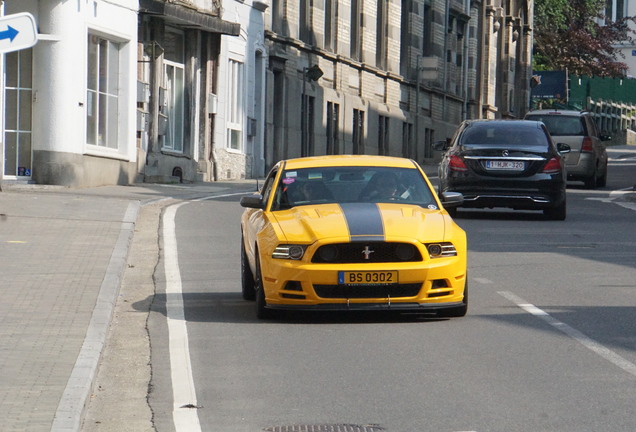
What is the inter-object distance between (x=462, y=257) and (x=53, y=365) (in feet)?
12.3

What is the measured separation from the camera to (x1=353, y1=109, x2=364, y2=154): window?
46.8 metres

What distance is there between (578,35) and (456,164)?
6321 cm

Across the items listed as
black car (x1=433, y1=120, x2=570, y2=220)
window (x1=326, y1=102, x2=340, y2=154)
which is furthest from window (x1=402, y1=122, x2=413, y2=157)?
black car (x1=433, y1=120, x2=570, y2=220)

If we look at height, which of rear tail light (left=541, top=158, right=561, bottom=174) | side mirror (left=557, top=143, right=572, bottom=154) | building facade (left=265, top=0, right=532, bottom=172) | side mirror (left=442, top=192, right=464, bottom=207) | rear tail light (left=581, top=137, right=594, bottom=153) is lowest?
side mirror (left=442, top=192, right=464, bottom=207)

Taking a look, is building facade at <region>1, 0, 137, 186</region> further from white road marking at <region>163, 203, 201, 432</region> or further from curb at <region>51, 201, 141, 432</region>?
curb at <region>51, 201, 141, 432</region>

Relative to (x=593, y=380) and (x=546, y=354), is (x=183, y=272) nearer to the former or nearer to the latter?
(x=546, y=354)

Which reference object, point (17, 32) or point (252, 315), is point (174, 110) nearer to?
point (252, 315)

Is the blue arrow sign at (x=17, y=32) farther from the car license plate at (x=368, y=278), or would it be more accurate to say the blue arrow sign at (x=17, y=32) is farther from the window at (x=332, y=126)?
the window at (x=332, y=126)

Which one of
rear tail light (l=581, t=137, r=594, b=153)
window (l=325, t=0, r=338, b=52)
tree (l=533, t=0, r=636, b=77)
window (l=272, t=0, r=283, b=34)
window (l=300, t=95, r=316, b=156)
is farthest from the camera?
tree (l=533, t=0, r=636, b=77)

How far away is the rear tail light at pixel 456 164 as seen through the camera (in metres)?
21.2

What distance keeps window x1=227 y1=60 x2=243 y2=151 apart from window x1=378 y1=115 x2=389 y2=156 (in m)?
12.7

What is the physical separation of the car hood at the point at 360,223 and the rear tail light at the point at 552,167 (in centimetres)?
986

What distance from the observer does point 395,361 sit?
29.4ft

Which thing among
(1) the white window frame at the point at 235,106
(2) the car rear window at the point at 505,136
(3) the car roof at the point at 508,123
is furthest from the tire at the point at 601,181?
(2) the car rear window at the point at 505,136
